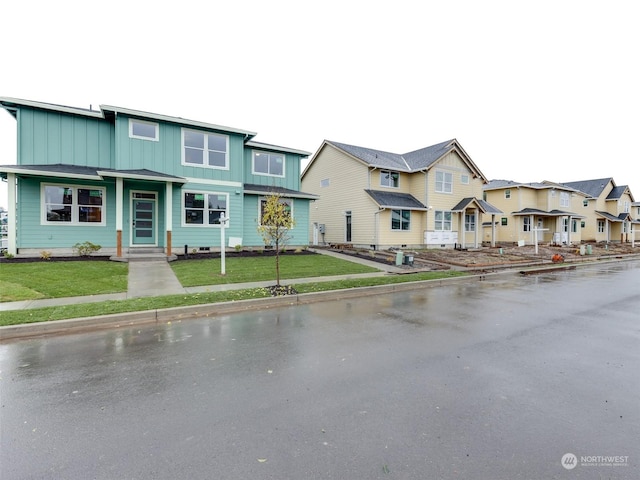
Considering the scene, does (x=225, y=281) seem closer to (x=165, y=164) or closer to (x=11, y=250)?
(x=165, y=164)

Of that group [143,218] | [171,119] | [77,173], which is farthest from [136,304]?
[171,119]

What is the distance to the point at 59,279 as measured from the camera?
9688 mm

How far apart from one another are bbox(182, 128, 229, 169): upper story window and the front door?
8.22 ft

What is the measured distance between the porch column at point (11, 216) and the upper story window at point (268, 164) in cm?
1051

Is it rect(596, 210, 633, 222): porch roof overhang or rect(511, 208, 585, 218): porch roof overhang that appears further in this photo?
rect(596, 210, 633, 222): porch roof overhang

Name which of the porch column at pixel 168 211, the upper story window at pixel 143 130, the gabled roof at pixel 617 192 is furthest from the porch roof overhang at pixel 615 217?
the upper story window at pixel 143 130

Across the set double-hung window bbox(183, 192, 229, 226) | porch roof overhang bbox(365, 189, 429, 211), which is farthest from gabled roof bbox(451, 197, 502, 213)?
double-hung window bbox(183, 192, 229, 226)

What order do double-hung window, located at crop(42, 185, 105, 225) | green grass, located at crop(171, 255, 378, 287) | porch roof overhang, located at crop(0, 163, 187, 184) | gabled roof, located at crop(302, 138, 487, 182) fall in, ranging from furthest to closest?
gabled roof, located at crop(302, 138, 487, 182) < double-hung window, located at crop(42, 185, 105, 225) < porch roof overhang, located at crop(0, 163, 187, 184) < green grass, located at crop(171, 255, 378, 287)

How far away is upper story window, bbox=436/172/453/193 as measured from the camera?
83.8 feet

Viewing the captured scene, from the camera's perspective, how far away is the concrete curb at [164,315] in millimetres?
5824

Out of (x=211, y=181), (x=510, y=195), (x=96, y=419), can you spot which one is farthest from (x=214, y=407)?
(x=510, y=195)

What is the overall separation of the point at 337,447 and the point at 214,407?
1.41 meters

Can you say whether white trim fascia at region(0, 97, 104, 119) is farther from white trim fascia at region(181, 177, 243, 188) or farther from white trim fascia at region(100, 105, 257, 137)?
white trim fascia at region(181, 177, 243, 188)

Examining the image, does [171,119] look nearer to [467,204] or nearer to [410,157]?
[410,157]
